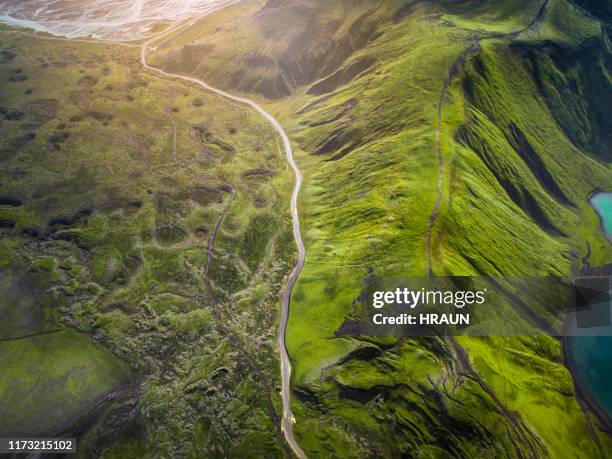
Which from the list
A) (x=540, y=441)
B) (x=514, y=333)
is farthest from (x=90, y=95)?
(x=540, y=441)

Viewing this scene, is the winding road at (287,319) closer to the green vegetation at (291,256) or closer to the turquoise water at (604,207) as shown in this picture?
the green vegetation at (291,256)

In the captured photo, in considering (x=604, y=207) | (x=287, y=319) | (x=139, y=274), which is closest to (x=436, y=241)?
(x=287, y=319)

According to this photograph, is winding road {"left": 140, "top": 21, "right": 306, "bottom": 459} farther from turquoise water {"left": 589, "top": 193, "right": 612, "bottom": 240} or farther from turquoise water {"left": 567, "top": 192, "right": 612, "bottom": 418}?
turquoise water {"left": 589, "top": 193, "right": 612, "bottom": 240}

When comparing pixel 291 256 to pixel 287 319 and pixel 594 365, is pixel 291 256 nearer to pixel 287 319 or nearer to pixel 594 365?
pixel 287 319

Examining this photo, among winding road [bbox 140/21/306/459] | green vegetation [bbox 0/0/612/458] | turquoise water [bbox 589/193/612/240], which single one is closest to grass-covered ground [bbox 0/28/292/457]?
green vegetation [bbox 0/0/612/458]

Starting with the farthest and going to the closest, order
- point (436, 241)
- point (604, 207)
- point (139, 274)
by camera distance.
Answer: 1. point (604, 207)
2. point (139, 274)
3. point (436, 241)

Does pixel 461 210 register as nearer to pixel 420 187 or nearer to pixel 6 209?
pixel 420 187
